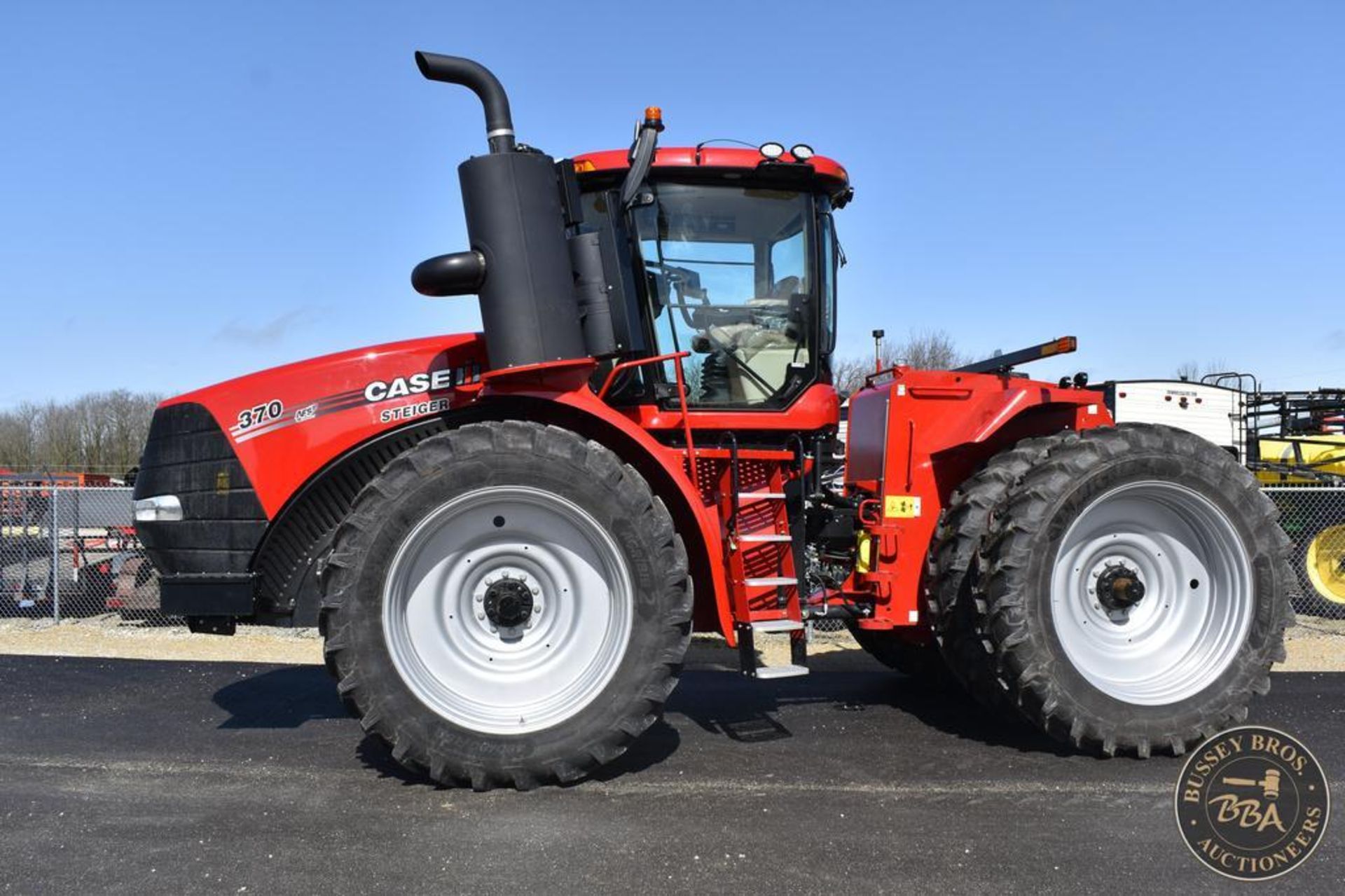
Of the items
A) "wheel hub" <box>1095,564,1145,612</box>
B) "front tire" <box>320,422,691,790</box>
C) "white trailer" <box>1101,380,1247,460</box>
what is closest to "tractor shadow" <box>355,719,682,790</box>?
"front tire" <box>320,422,691,790</box>

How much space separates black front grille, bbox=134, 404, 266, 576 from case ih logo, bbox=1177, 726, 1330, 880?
12.8 feet

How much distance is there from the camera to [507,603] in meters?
4.22

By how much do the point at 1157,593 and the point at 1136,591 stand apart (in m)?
0.25

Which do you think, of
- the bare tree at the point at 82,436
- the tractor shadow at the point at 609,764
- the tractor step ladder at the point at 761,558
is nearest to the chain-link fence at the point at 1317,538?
the tractor step ladder at the point at 761,558

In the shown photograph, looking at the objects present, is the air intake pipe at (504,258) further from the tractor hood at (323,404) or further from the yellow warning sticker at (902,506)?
the yellow warning sticker at (902,506)

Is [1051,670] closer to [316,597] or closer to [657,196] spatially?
[657,196]

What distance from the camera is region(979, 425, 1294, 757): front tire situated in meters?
4.35

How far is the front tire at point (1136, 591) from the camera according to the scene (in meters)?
4.35

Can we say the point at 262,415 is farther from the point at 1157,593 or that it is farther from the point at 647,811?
the point at 1157,593

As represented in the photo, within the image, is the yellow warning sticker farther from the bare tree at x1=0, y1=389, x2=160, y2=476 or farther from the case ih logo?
the bare tree at x1=0, y1=389, x2=160, y2=476

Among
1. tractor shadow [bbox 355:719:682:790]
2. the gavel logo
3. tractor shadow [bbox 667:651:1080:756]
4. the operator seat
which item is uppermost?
the operator seat

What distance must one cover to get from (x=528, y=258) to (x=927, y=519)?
2.27 meters

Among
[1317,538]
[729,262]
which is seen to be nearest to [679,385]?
[729,262]

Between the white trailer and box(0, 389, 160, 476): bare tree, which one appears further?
box(0, 389, 160, 476): bare tree
